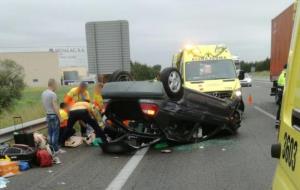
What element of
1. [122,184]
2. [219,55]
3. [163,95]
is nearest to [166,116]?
[163,95]

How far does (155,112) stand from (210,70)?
6.23 meters

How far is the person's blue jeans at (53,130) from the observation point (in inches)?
403

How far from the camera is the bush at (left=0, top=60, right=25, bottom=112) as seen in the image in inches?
1687

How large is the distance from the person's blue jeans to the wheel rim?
106 inches

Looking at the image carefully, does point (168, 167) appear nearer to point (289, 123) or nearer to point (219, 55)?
point (289, 123)

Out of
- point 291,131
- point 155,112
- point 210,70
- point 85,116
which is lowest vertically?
point 85,116

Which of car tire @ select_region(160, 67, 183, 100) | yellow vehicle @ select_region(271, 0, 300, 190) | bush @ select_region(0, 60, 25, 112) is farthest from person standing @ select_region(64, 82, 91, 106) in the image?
bush @ select_region(0, 60, 25, 112)

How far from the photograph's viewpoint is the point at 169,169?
8.01 m

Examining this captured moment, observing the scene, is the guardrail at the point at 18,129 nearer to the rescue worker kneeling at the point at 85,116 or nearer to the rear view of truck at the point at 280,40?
the rescue worker kneeling at the point at 85,116

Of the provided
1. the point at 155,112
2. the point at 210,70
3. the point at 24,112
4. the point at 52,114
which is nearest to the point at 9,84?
the point at 24,112

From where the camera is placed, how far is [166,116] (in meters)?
9.71

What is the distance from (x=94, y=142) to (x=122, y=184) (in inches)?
160

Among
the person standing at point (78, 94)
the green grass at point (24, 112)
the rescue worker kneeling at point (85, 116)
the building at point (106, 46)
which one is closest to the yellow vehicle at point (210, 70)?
the building at point (106, 46)

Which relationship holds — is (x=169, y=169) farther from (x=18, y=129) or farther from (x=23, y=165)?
(x=18, y=129)
